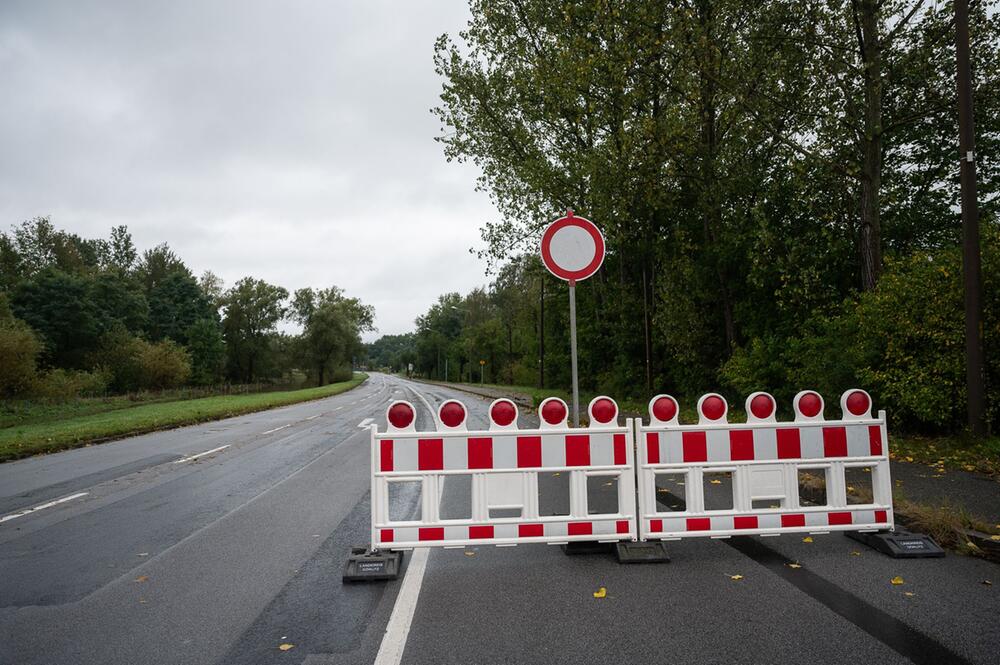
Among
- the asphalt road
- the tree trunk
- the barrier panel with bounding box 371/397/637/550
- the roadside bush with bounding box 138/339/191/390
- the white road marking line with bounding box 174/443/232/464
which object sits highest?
the tree trunk

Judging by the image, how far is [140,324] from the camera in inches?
2618

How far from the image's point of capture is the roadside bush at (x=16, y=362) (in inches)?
1248

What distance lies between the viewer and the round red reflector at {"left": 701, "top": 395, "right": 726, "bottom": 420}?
5227 mm

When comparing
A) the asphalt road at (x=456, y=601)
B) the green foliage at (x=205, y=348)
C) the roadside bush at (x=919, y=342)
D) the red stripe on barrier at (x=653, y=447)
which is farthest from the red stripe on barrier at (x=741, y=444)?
the green foliage at (x=205, y=348)

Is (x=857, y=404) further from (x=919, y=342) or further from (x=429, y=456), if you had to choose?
(x=919, y=342)

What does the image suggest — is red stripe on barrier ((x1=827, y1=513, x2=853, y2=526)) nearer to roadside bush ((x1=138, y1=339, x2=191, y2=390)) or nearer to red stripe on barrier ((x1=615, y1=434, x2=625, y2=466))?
red stripe on barrier ((x1=615, y1=434, x2=625, y2=466))

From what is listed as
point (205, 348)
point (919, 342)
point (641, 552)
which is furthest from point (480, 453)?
point (205, 348)

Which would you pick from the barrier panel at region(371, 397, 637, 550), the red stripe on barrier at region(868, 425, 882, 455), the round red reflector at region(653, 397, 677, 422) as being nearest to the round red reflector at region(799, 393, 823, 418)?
the red stripe on barrier at region(868, 425, 882, 455)

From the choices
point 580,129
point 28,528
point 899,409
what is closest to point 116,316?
point 580,129

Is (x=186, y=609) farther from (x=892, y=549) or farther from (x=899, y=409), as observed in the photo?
(x=899, y=409)

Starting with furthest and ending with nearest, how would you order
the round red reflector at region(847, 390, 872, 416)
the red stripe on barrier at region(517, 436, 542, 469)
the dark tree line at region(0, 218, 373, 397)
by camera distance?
1. the dark tree line at region(0, 218, 373, 397)
2. the round red reflector at region(847, 390, 872, 416)
3. the red stripe on barrier at region(517, 436, 542, 469)

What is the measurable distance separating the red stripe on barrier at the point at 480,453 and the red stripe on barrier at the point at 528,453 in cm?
23

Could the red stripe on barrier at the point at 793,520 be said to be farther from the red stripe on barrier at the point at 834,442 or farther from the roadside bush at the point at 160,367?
the roadside bush at the point at 160,367

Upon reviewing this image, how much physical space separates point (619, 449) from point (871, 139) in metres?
11.3
